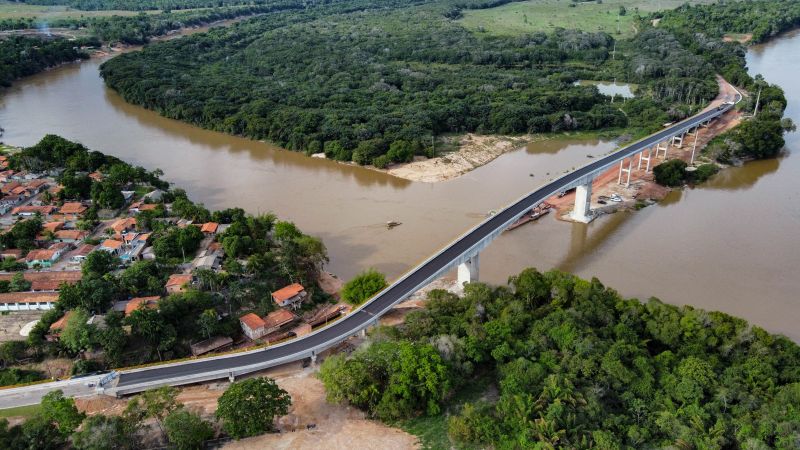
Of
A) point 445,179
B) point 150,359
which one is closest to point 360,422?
point 150,359

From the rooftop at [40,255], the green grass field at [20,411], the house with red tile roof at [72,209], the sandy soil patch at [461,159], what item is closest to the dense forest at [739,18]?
the sandy soil patch at [461,159]

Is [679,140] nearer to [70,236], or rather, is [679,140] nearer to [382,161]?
[382,161]

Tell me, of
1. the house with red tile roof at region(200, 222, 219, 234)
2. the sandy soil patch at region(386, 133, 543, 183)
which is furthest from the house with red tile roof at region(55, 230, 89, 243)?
the sandy soil patch at region(386, 133, 543, 183)

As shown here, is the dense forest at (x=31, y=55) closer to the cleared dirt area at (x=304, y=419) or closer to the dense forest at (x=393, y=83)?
the dense forest at (x=393, y=83)

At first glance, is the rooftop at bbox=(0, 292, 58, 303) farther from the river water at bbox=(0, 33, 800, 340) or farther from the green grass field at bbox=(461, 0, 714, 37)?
the green grass field at bbox=(461, 0, 714, 37)

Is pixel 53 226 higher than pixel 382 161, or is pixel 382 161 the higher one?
pixel 382 161

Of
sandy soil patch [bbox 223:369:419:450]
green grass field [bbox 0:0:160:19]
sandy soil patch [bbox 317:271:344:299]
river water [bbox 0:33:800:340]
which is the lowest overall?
sandy soil patch [bbox 223:369:419:450]

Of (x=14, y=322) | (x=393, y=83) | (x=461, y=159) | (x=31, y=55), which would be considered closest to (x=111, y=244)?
(x=14, y=322)
